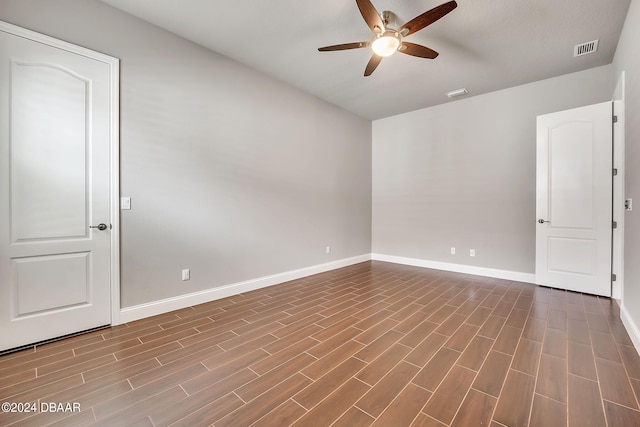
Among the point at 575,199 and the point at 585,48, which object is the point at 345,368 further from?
the point at 585,48

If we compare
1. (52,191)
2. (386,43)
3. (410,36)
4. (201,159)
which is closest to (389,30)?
(386,43)

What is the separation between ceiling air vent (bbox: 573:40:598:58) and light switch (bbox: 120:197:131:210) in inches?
201

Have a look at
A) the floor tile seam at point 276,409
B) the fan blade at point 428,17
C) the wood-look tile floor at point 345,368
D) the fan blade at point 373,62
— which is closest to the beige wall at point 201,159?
the wood-look tile floor at point 345,368

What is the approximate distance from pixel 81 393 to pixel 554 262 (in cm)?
510

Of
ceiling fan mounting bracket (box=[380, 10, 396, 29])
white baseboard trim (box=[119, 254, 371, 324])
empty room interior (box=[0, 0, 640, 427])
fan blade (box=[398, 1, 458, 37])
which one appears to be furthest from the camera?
white baseboard trim (box=[119, 254, 371, 324])

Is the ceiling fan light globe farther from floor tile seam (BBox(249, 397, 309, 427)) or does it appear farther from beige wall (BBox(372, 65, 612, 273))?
floor tile seam (BBox(249, 397, 309, 427))

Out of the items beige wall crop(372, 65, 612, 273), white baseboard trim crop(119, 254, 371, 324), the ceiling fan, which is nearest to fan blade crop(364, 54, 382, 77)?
the ceiling fan

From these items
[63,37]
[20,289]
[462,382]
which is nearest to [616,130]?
[462,382]

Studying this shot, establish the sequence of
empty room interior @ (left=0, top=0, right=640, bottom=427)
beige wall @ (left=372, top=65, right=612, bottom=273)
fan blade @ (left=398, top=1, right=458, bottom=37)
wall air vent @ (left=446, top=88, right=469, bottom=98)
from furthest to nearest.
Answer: wall air vent @ (left=446, top=88, right=469, bottom=98), beige wall @ (left=372, top=65, right=612, bottom=273), fan blade @ (left=398, top=1, right=458, bottom=37), empty room interior @ (left=0, top=0, right=640, bottom=427)

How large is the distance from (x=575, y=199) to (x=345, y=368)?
3.78m

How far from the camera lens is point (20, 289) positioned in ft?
7.01

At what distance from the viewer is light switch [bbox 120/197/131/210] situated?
260 cm

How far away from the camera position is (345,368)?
1.88 metres

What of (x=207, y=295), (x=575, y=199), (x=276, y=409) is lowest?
(x=276, y=409)
